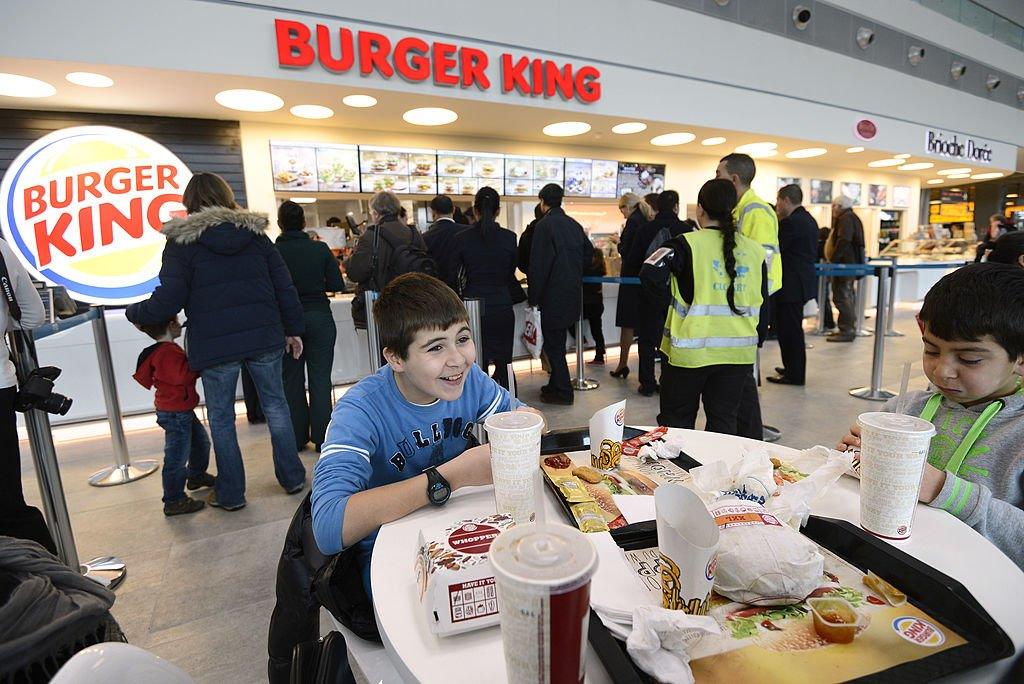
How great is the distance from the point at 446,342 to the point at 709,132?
20.2ft

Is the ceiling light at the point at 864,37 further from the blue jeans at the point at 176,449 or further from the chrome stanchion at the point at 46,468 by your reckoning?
the chrome stanchion at the point at 46,468

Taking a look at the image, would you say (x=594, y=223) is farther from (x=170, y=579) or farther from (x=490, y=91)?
(x=170, y=579)

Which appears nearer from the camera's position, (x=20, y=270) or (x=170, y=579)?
(x=20, y=270)

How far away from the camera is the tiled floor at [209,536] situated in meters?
1.95

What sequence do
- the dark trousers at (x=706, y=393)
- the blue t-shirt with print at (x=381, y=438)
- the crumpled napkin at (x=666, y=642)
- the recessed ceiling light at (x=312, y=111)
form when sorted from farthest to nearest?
1. the recessed ceiling light at (x=312, y=111)
2. the dark trousers at (x=706, y=393)
3. the blue t-shirt with print at (x=381, y=438)
4. the crumpled napkin at (x=666, y=642)

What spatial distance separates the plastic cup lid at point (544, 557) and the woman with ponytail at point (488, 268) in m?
3.58

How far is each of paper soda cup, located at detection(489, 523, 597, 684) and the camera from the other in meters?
2.15

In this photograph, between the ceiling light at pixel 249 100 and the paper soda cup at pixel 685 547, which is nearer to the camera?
the paper soda cup at pixel 685 547

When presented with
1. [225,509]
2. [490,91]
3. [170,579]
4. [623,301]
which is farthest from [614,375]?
[170,579]

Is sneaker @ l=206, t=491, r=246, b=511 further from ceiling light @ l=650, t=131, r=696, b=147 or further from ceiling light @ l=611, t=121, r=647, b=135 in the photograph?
ceiling light @ l=650, t=131, r=696, b=147

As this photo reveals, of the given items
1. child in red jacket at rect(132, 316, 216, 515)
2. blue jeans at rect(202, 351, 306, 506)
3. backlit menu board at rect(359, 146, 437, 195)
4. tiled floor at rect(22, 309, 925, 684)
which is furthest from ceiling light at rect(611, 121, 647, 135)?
child in red jacket at rect(132, 316, 216, 515)

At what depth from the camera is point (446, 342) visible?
1351 mm

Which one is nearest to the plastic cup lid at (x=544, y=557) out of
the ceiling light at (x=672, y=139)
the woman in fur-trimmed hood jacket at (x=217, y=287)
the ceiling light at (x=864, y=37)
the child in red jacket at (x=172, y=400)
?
the woman in fur-trimmed hood jacket at (x=217, y=287)

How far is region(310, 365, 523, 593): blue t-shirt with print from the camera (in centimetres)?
106
